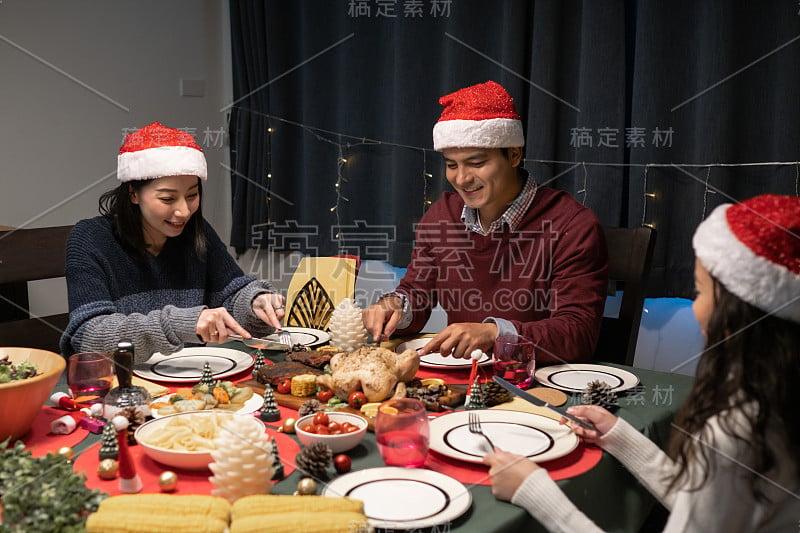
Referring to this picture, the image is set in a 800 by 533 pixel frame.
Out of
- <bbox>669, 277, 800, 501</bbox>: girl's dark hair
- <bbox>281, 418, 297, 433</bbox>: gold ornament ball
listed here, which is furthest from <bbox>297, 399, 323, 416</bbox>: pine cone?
<bbox>669, 277, 800, 501</bbox>: girl's dark hair

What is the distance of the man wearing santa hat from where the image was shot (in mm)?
2061

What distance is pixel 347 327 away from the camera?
5.94ft

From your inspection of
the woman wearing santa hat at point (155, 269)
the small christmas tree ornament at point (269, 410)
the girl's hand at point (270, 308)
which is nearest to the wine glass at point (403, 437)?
the small christmas tree ornament at point (269, 410)

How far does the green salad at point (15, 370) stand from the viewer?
1291 mm

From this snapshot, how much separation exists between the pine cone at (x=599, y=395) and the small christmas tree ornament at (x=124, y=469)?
0.89m

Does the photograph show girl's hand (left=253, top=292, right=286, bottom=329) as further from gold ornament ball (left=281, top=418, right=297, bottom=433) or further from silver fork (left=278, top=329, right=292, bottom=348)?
gold ornament ball (left=281, top=418, right=297, bottom=433)

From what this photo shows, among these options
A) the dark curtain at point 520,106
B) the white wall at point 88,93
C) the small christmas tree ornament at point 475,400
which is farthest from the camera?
the white wall at point 88,93

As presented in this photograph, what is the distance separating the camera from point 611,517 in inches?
49.5

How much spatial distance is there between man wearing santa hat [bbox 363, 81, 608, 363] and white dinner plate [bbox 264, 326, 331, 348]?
15cm

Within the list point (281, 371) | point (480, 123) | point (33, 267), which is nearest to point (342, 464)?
point (281, 371)

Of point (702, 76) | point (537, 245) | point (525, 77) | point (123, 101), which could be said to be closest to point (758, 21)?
point (702, 76)

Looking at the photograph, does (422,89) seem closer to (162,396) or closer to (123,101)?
(123,101)

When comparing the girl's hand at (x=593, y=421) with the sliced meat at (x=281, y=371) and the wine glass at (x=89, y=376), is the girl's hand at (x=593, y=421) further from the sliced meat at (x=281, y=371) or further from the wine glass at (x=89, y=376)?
the wine glass at (x=89, y=376)

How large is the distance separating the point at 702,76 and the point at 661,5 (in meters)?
0.31
